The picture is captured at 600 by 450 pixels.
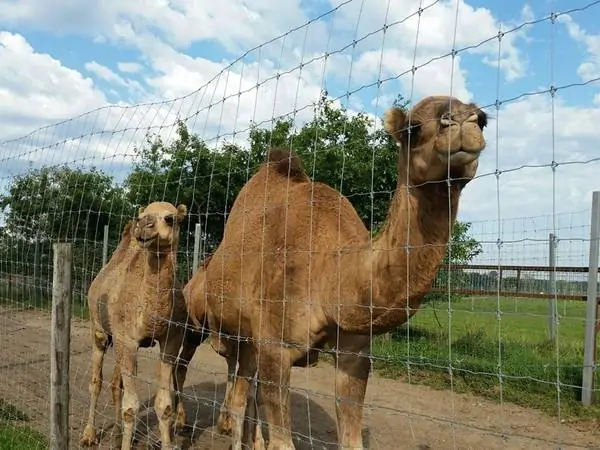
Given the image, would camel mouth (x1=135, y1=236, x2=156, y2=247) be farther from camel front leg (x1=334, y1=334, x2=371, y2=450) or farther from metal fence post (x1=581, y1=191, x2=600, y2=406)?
metal fence post (x1=581, y1=191, x2=600, y2=406)

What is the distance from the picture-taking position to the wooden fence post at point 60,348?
4.80m

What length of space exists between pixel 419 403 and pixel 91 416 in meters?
3.97

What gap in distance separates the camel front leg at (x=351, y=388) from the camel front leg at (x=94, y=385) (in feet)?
10.5

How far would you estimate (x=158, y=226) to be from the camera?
521 centimetres

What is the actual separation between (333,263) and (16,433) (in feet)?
12.6

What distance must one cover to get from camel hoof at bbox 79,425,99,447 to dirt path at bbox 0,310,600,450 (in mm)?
102

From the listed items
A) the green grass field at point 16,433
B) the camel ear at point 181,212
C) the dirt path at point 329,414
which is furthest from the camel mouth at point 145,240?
the green grass field at point 16,433

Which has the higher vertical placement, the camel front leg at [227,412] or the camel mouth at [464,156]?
the camel mouth at [464,156]

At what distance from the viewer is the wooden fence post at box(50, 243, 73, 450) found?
4805 millimetres

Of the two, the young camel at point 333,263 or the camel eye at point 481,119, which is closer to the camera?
the camel eye at point 481,119

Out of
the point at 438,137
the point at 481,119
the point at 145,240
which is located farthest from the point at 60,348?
the point at 481,119

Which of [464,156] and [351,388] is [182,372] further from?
[464,156]

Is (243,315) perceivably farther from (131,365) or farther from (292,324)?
(131,365)

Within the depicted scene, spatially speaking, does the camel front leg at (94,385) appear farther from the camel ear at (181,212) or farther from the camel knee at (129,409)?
the camel ear at (181,212)
